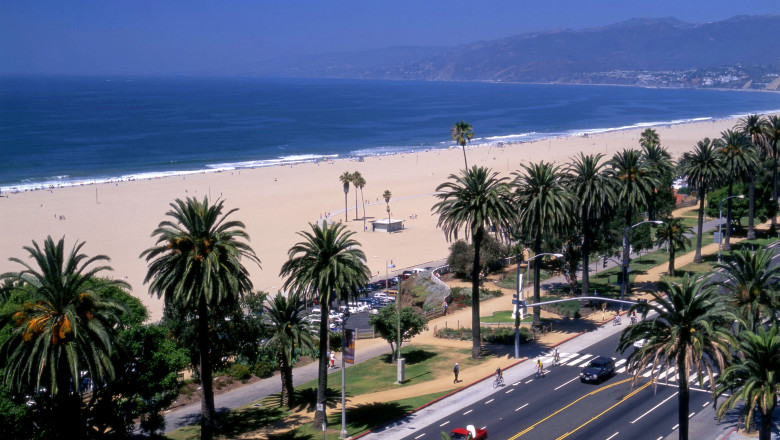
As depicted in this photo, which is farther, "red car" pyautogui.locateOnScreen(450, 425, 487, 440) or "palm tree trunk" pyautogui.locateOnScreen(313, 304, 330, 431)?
"palm tree trunk" pyautogui.locateOnScreen(313, 304, 330, 431)

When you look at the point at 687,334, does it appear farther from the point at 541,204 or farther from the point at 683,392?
the point at 541,204

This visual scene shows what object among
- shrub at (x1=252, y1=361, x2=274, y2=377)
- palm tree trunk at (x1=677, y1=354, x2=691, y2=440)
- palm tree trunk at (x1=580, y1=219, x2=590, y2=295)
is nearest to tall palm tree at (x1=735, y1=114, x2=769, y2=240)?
palm tree trunk at (x1=580, y1=219, x2=590, y2=295)

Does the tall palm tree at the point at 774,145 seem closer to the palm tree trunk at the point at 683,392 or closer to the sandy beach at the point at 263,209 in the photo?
the sandy beach at the point at 263,209

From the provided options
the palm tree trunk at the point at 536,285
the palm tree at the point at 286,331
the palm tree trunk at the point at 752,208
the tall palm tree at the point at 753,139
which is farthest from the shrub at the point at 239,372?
the tall palm tree at the point at 753,139

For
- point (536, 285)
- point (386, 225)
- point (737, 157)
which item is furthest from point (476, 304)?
point (386, 225)

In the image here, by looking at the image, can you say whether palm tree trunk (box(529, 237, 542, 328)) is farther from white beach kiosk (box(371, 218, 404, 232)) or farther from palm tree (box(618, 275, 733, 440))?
white beach kiosk (box(371, 218, 404, 232))
